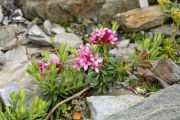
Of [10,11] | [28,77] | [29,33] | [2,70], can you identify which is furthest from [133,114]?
[10,11]

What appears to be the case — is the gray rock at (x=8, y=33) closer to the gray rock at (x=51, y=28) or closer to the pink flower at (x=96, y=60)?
the gray rock at (x=51, y=28)

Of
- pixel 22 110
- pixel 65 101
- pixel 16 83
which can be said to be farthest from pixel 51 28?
pixel 22 110

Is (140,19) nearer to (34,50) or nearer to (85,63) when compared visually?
(34,50)

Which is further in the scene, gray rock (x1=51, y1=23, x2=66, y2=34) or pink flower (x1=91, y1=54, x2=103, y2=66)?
gray rock (x1=51, y1=23, x2=66, y2=34)

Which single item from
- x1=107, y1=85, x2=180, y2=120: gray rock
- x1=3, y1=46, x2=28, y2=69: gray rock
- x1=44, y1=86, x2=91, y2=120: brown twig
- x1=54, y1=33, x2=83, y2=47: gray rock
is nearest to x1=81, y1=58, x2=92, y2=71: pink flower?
x1=44, y1=86, x2=91, y2=120: brown twig

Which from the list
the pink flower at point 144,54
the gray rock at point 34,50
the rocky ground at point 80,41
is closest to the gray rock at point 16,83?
the rocky ground at point 80,41

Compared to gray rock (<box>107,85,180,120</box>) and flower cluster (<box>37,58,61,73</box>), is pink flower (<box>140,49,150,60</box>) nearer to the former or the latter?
gray rock (<box>107,85,180,120</box>)
